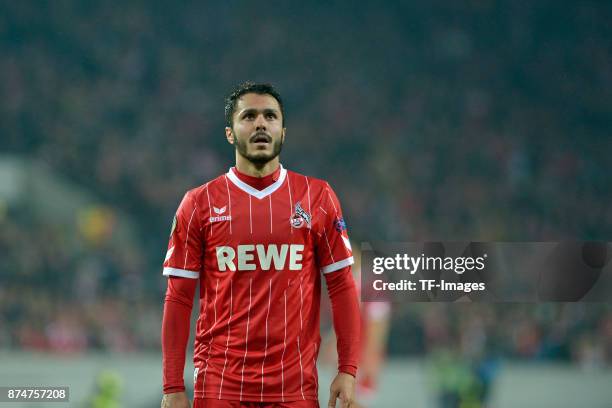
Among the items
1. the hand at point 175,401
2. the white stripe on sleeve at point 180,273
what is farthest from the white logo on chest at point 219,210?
the hand at point 175,401

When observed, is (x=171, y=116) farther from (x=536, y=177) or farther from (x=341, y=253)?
(x=341, y=253)

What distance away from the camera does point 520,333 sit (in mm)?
9656

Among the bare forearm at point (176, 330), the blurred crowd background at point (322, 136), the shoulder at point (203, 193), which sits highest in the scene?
the blurred crowd background at point (322, 136)

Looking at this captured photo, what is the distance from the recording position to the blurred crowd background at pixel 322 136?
10297 mm

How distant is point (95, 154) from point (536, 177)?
254 inches

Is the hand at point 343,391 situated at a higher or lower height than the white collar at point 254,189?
lower

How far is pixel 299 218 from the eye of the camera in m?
3.26

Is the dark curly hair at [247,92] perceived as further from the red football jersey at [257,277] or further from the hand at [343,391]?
the hand at [343,391]

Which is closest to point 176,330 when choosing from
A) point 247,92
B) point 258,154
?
point 258,154

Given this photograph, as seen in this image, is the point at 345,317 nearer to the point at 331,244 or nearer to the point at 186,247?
the point at 331,244

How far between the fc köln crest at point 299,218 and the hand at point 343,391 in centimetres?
53

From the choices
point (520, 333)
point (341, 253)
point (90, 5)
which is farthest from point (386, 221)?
point (341, 253)

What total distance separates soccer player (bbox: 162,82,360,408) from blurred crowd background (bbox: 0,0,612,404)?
235 inches

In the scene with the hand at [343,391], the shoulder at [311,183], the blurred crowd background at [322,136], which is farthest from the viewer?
the blurred crowd background at [322,136]
